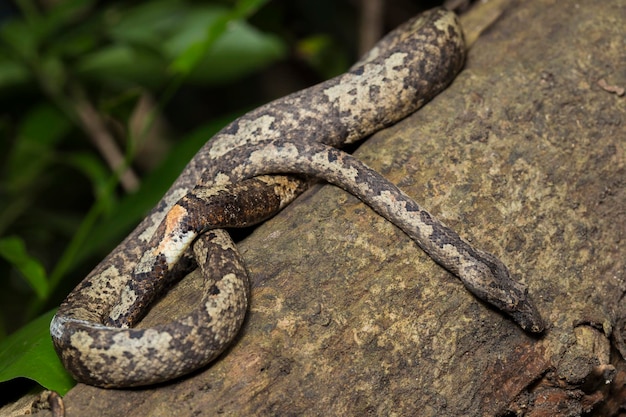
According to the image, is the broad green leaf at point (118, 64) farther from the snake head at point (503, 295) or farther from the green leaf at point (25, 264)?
the snake head at point (503, 295)

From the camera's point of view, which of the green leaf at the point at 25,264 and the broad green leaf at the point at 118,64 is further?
the broad green leaf at the point at 118,64

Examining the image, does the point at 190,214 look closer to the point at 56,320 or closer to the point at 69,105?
the point at 56,320

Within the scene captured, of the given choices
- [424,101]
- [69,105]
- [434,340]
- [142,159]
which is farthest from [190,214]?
[142,159]

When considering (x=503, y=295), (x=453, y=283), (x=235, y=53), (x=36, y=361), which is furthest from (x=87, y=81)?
(x=503, y=295)

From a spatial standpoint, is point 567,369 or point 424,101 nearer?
point 567,369

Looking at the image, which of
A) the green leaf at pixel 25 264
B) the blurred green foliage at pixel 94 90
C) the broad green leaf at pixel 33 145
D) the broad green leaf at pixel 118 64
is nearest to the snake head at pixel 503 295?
the blurred green foliage at pixel 94 90

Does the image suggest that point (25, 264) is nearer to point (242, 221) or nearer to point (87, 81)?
point (242, 221)
